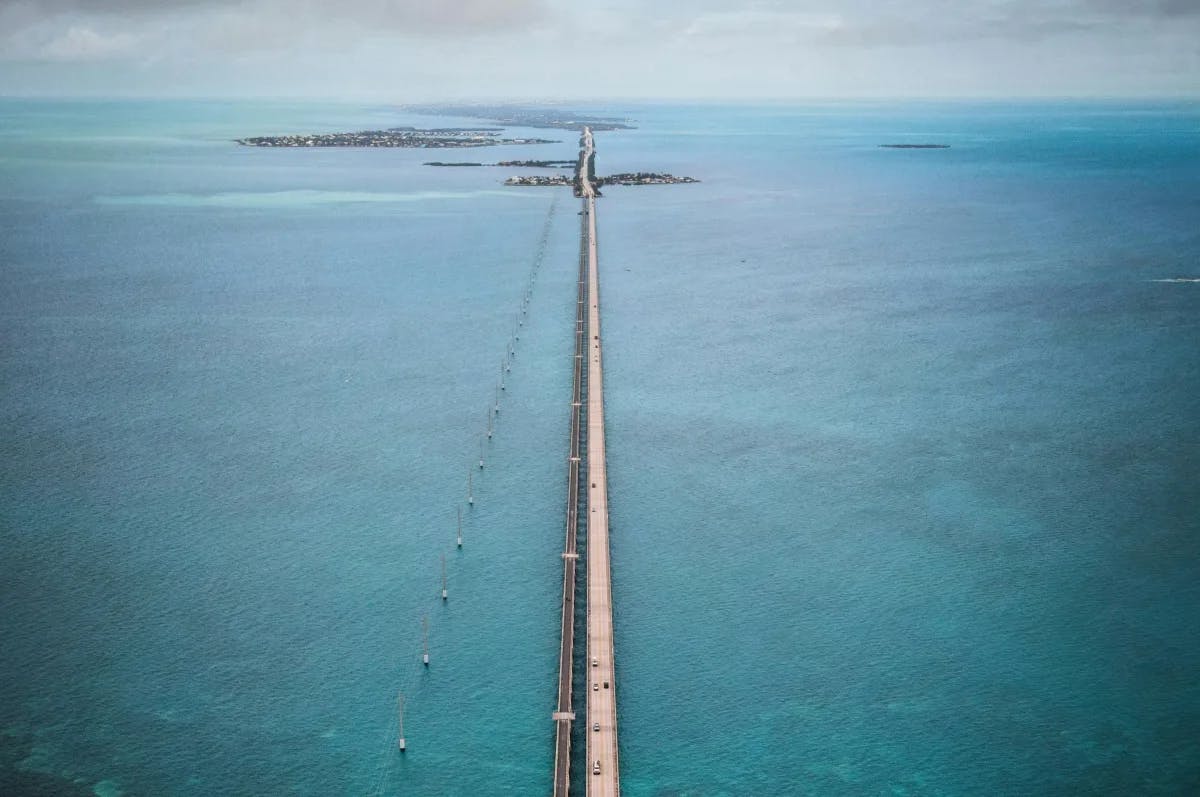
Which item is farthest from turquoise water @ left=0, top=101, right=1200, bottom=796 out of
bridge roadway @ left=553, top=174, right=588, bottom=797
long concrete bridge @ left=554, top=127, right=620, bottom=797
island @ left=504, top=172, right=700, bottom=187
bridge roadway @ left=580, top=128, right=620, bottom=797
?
island @ left=504, top=172, right=700, bottom=187

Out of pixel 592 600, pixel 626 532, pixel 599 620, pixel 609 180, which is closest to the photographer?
pixel 599 620

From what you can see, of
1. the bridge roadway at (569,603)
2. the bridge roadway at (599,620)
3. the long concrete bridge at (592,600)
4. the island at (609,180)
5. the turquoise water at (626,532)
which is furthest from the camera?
the island at (609,180)

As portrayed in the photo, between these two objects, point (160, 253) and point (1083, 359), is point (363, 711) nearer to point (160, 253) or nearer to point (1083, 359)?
point (1083, 359)

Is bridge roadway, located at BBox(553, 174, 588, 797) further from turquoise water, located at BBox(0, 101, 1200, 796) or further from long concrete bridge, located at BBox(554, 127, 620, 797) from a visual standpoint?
turquoise water, located at BBox(0, 101, 1200, 796)

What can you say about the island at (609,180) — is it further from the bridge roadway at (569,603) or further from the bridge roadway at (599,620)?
the bridge roadway at (599,620)

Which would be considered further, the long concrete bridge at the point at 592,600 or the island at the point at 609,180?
the island at the point at 609,180

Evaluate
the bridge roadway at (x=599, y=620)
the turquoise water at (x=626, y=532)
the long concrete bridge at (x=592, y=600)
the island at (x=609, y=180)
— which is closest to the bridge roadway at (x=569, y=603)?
the long concrete bridge at (x=592, y=600)

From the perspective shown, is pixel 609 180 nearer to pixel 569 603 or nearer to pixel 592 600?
pixel 592 600

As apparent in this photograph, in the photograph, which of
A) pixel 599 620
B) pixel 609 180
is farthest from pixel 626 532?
pixel 609 180
